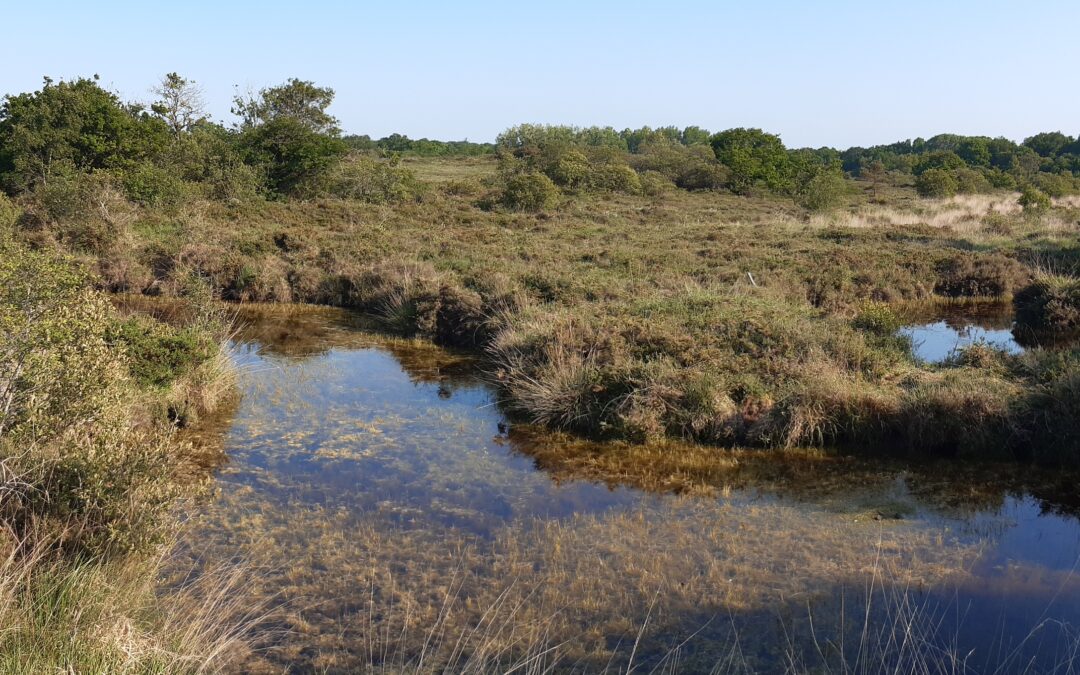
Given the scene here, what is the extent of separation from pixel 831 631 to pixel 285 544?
4768mm

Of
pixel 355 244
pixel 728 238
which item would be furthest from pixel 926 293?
pixel 355 244

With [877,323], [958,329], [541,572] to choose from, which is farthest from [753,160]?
[541,572]

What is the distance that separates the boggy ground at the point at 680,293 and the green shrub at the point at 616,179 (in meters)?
8.11

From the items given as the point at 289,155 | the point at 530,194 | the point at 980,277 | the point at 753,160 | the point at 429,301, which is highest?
the point at 753,160

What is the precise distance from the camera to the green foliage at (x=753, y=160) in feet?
174

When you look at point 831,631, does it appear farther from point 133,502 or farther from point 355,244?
point 355,244

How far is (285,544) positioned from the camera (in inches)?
302

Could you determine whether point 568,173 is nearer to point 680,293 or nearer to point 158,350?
point 680,293

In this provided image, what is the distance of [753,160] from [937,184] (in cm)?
1192

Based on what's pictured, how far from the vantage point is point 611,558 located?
7.45m

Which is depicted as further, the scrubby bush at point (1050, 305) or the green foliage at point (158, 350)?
the scrubby bush at point (1050, 305)

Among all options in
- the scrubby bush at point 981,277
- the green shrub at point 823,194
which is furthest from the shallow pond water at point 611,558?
the green shrub at point 823,194

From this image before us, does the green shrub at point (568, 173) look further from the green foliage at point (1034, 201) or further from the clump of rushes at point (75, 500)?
the clump of rushes at point (75, 500)

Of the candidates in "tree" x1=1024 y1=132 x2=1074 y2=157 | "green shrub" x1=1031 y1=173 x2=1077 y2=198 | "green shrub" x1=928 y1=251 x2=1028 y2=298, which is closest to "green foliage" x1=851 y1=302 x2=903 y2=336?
"green shrub" x1=928 y1=251 x2=1028 y2=298
